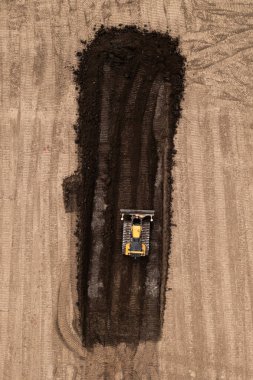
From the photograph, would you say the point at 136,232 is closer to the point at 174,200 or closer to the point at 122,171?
the point at 174,200

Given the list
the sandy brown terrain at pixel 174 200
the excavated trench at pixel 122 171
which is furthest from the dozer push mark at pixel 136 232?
the sandy brown terrain at pixel 174 200

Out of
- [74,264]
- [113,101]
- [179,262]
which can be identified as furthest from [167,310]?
[113,101]

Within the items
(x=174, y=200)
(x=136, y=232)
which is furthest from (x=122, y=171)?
(x=136, y=232)

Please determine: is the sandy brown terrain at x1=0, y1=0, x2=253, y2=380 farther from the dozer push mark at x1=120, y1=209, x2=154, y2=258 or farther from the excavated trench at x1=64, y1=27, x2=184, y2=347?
the dozer push mark at x1=120, y1=209, x2=154, y2=258

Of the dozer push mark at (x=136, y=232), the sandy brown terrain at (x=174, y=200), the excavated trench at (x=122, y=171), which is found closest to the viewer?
the dozer push mark at (x=136, y=232)

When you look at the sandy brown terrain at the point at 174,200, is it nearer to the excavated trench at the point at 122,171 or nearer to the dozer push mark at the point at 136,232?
the excavated trench at the point at 122,171

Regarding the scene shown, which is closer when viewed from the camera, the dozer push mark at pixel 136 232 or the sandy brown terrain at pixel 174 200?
the dozer push mark at pixel 136 232

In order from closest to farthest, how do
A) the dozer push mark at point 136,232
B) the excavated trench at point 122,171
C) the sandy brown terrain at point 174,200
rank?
the dozer push mark at point 136,232 < the sandy brown terrain at point 174,200 < the excavated trench at point 122,171
